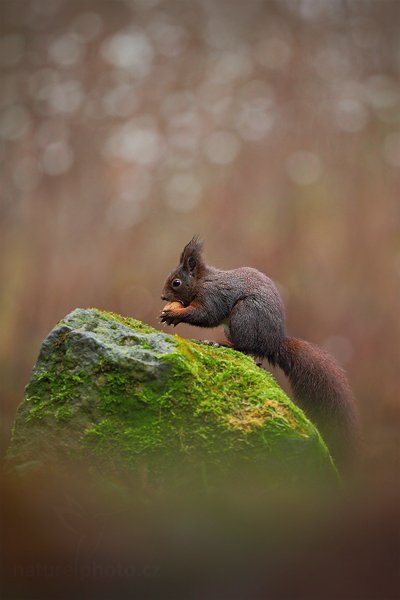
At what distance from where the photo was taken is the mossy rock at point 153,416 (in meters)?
2.54

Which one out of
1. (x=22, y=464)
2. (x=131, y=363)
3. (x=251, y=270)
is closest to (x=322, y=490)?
(x=131, y=363)

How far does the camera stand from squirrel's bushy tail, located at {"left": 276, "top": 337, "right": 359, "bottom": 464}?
131 inches

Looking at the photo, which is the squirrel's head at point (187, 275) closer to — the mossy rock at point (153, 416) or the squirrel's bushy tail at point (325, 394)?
the squirrel's bushy tail at point (325, 394)

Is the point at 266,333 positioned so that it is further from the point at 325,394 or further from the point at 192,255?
the point at 192,255

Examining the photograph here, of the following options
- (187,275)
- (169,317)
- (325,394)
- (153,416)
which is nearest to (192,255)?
(187,275)

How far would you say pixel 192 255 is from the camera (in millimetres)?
3807

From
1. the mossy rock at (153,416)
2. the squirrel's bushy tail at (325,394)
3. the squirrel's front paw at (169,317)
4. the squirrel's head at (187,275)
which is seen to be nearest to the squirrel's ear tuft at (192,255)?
the squirrel's head at (187,275)

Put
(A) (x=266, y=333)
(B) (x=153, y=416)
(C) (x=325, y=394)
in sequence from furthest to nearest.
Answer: (A) (x=266, y=333), (C) (x=325, y=394), (B) (x=153, y=416)

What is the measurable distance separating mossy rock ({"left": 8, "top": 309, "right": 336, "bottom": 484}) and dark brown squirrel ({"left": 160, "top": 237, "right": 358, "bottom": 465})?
59 centimetres

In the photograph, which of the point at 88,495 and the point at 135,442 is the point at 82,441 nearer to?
the point at 135,442

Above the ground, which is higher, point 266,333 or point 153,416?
point 266,333

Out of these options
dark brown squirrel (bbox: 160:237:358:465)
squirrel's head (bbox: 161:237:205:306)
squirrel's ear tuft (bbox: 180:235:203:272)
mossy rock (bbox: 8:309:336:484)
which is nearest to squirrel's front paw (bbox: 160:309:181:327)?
dark brown squirrel (bbox: 160:237:358:465)

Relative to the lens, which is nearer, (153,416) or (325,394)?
(153,416)

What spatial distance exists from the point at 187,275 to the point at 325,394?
3.45 ft
